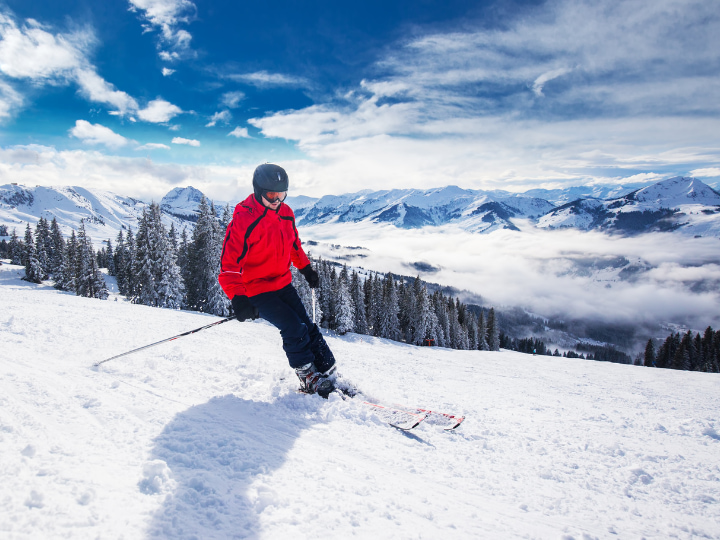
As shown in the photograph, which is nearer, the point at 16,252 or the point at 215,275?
the point at 215,275

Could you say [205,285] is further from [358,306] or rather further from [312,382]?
[312,382]

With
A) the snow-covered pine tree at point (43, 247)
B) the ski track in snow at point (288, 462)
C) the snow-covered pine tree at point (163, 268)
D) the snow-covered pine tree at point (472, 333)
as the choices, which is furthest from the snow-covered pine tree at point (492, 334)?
the snow-covered pine tree at point (43, 247)

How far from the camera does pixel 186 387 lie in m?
4.73

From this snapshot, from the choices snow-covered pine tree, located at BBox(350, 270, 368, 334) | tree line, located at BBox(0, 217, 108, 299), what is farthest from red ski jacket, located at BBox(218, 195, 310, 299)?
tree line, located at BBox(0, 217, 108, 299)

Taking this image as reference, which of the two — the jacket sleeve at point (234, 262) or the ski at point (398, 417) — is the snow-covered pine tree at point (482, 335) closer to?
the ski at point (398, 417)

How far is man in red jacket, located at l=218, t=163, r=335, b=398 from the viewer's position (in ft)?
14.6

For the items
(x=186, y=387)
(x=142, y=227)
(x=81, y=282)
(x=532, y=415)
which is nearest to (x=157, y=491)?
(x=186, y=387)

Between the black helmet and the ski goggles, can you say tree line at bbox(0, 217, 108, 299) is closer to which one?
the black helmet

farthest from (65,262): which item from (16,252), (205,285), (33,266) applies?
(16,252)

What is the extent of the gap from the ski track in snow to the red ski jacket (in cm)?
158

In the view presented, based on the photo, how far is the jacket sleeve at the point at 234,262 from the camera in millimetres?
4398

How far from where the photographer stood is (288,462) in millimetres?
→ 3207

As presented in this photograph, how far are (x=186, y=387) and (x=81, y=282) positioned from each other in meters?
51.1

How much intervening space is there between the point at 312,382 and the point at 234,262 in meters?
2.07
